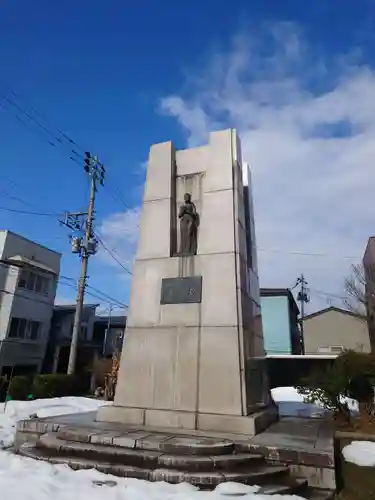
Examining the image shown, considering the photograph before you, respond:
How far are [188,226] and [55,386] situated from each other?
43.3 feet

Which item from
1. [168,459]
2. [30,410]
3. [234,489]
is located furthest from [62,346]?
[234,489]

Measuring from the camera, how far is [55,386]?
1698cm

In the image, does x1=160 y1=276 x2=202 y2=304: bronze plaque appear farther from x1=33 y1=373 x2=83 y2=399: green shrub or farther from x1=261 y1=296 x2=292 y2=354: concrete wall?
x1=261 y1=296 x2=292 y2=354: concrete wall

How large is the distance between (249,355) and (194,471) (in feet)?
8.65

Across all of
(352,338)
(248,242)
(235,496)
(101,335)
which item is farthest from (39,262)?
(235,496)

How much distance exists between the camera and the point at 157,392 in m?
6.34

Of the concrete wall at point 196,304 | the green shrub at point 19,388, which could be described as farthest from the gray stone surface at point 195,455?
the green shrub at point 19,388

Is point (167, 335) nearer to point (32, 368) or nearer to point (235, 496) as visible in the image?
point (235, 496)

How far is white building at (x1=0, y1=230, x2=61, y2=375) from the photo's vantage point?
70.1ft

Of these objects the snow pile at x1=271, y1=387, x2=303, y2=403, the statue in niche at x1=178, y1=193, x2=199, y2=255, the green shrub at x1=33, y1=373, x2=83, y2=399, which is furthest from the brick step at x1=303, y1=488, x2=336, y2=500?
the green shrub at x1=33, y1=373, x2=83, y2=399

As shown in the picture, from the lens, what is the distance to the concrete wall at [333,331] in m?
24.4

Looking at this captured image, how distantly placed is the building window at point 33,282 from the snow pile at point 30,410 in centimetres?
1271

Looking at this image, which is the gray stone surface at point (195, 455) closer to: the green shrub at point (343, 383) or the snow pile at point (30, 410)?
the snow pile at point (30, 410)

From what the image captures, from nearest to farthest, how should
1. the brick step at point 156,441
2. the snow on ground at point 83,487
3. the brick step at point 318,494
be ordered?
the snow on ground at point 83,487 → the brick step at point 318,494 → the brick step at point 156,441
